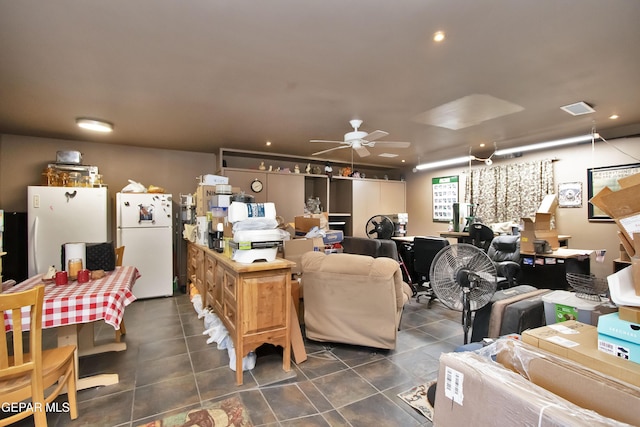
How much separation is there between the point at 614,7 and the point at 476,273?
175 cm

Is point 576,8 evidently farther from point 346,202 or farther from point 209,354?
point 346,202

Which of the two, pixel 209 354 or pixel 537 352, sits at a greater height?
pixel 537 352

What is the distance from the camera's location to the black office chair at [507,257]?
3.62 meters

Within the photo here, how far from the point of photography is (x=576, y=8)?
161 cm

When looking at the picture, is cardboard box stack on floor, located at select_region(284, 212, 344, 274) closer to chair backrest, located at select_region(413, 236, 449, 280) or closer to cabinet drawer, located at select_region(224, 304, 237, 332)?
cabinet drawer, located at select_region(224, 304, 237, 332)

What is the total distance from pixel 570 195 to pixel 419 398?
14.2ft

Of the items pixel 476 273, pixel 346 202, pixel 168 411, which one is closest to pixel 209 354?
pixel 168 411

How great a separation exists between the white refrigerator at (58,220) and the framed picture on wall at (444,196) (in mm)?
6093

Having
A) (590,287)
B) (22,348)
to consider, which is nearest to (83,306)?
(22,348)

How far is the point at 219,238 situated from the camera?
3.06m

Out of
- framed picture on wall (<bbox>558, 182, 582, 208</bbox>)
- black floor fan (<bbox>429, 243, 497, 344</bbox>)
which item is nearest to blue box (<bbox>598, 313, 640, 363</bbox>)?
black floor fan (<bbox>429, 243, 497, 344</bbox>)

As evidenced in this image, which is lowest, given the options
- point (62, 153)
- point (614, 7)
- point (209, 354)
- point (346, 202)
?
point (209, 354)

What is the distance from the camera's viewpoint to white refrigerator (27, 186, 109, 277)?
3.72 m

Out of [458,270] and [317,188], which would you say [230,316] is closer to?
[458,270]
